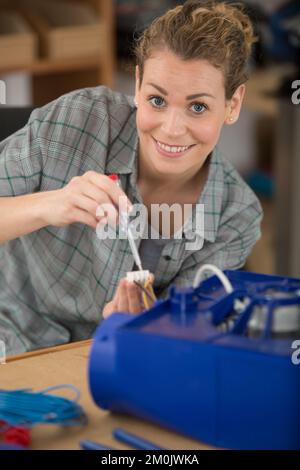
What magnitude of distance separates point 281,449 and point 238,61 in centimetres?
63

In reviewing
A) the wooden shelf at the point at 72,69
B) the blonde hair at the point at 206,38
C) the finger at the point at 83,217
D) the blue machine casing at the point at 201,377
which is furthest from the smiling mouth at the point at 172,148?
the wooden shelf at the point at 72,69

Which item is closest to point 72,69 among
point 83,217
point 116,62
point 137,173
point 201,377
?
point 116,62

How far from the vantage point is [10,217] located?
3.89 ft

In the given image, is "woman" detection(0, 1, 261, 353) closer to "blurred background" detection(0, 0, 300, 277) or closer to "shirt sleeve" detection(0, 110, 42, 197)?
"shirt sleeve" detection(0, 110, 42, 197)

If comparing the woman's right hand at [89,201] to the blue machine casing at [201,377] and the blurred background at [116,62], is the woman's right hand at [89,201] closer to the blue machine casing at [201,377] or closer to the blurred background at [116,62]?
the blue machine casing at [201,377]

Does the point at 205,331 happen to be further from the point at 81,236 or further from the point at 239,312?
the point at 81,236

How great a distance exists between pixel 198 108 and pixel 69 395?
0.47 metres

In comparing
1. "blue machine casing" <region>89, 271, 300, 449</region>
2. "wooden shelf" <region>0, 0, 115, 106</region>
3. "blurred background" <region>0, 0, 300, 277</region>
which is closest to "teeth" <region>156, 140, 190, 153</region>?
"blue machine casing" <region>89, 271, 300, 449</region>

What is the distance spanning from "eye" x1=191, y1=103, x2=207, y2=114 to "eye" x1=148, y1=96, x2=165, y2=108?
44 mm

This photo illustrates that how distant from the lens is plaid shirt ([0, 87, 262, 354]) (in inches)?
52.1

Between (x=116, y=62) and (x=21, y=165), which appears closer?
(x=21, y=165)

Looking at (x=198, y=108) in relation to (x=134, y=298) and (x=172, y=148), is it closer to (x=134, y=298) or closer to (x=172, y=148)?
(x=172, y=148)

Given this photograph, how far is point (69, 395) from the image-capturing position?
0.96m

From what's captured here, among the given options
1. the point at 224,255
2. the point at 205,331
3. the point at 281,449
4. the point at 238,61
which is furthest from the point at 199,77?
the point at 281,449
